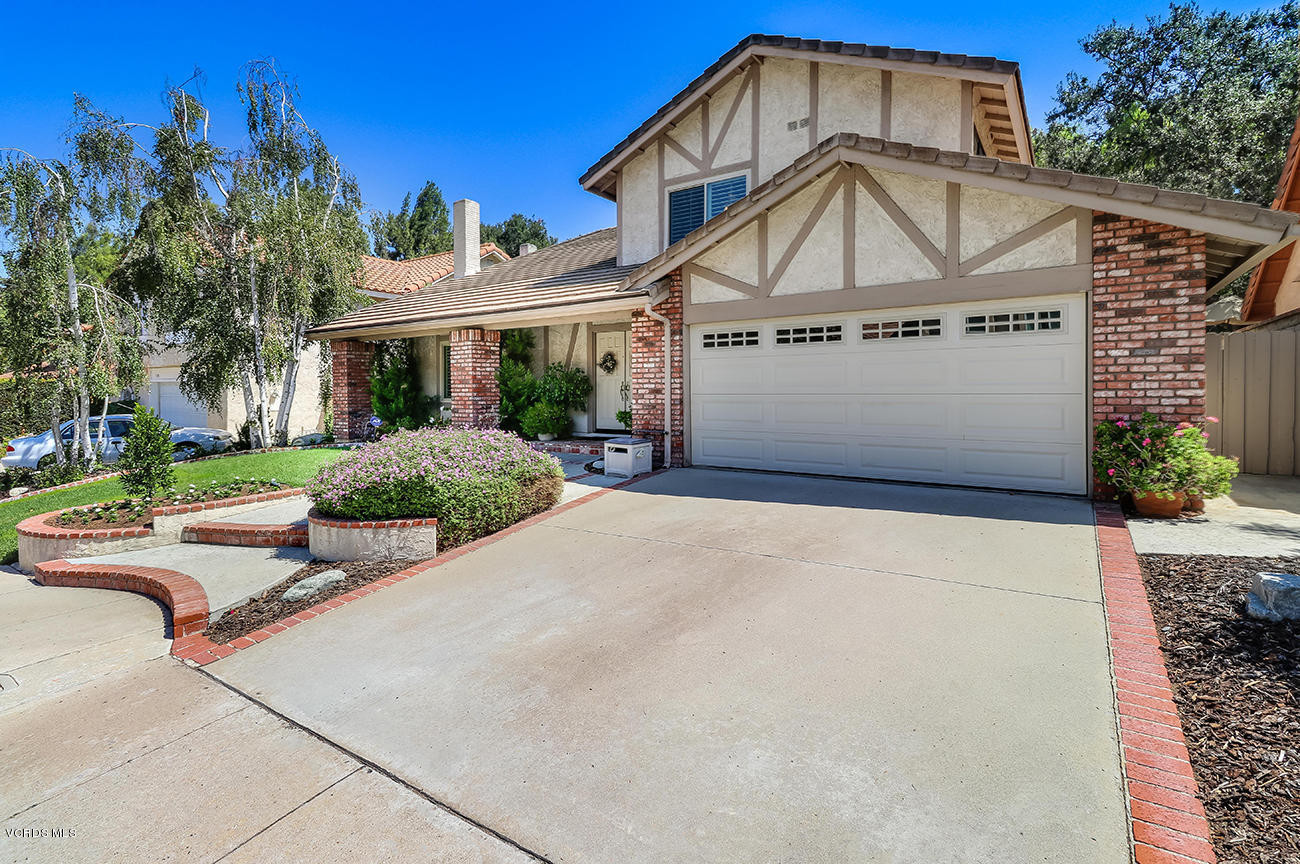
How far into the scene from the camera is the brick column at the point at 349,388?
51.0 feet

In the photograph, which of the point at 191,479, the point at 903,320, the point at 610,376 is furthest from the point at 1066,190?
the point at 191,479

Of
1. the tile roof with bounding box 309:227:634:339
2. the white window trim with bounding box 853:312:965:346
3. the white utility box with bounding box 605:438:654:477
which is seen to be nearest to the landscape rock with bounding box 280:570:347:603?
the white utility box with bounding box 605:438:654:477

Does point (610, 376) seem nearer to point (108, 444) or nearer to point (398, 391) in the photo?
point (398, 391)

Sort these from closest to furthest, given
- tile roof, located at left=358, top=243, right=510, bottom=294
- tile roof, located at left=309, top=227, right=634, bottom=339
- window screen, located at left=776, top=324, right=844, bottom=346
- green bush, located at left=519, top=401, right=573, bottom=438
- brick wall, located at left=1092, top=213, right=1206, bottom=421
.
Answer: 1. brick wall, located at left=1092, top=213, right=1206, bottom=421
2. window screen, located at left=776, top=324, right=844, bottom=346
3. tile roof, located at left=309, top=227, right=634, bottom=339
4. green bush, located at left=519, top=401, right=573, bottom=438
5. tile roof, located at left=358, top=243, right=510, bottom=294

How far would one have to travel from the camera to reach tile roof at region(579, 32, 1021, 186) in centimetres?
909

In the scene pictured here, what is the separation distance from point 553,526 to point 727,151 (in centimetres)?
837

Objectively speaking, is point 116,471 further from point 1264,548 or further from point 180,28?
point 1264,548

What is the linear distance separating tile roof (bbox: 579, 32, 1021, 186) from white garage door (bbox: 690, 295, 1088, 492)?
4311 mm

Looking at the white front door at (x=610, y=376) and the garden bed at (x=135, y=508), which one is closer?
the garden bed at (x=135, y=508)

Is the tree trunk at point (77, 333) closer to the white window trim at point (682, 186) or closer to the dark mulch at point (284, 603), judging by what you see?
the dark mulch at point (284, 603)

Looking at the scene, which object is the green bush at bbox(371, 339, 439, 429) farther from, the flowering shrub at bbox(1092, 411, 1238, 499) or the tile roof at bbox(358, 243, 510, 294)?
the flowering shrub at bbox(1092, 411, 1238, 499)

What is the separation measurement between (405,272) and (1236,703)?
25.1 meters

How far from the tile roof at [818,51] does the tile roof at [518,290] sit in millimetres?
2516

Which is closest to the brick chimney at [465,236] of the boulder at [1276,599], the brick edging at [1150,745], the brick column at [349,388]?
the brick column at [349,388]
